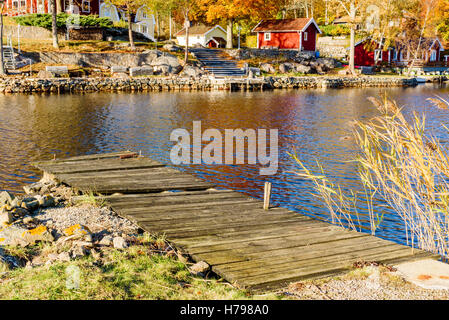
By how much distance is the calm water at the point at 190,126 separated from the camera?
1470 cm

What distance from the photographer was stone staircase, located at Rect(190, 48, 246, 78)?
2069 inches

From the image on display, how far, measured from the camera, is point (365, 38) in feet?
222

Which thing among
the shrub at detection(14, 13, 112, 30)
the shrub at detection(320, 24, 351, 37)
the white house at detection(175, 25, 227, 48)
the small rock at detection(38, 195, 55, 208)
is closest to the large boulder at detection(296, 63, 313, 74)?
the white house at detection(175, 25, 227, 48)

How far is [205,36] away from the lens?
233 feet

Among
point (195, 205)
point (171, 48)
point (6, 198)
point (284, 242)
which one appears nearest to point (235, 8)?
point (171, 48)

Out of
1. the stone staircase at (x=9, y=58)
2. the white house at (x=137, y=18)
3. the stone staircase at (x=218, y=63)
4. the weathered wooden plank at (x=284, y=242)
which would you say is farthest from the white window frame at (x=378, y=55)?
the weathered wooden plank at (x=284, y=242)

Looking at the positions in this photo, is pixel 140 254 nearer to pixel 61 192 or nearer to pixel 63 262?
pixel 63 262

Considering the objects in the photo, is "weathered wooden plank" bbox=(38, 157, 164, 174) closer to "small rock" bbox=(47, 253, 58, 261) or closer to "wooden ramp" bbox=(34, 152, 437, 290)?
"wooden ramp" bbox=(34, 152, 437, 290)

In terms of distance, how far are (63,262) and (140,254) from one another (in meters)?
1.05

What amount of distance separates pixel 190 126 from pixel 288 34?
144ft

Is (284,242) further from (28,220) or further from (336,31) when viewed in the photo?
(336,31)

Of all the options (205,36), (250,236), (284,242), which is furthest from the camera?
(205,36)

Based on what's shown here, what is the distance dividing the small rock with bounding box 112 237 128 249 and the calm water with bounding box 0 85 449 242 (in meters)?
3.66
